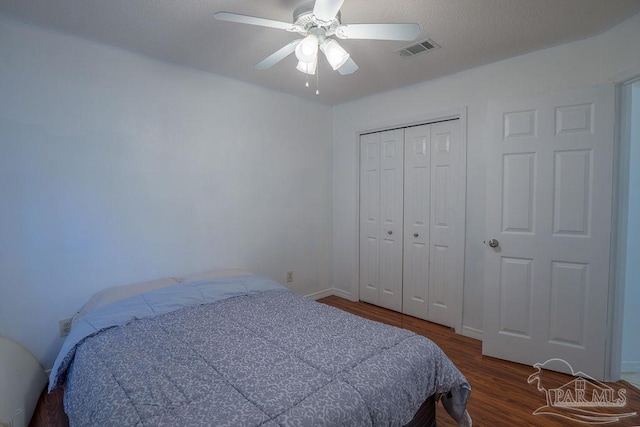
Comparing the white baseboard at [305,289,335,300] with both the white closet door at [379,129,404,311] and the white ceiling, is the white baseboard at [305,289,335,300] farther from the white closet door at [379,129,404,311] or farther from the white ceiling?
the white ceiling

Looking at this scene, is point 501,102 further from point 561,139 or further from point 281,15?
point 281,15

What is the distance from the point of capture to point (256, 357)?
4.49 ft

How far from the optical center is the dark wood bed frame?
1.46 metres

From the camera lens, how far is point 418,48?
2.25 metres

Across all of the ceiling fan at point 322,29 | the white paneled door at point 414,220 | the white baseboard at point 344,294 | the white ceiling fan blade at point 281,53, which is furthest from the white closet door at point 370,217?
the white ceiling fan blade at point 281,53

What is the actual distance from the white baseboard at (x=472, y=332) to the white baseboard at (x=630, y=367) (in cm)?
92

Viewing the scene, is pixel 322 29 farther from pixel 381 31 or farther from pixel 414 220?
pixel 414 220

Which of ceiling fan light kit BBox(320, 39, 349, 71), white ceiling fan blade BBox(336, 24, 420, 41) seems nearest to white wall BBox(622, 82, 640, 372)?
white ceiling fan blade BBox(336, 24, 420, 41)

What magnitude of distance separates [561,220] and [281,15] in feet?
7.86

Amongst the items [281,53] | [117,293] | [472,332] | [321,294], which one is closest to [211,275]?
[117,293]

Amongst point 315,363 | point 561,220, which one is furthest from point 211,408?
point 561,220

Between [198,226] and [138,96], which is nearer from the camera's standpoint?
[138,96]

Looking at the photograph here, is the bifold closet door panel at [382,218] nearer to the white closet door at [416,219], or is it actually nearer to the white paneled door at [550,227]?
the white closet door at [416,219]

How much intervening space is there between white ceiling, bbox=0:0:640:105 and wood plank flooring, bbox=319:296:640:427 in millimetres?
2421
